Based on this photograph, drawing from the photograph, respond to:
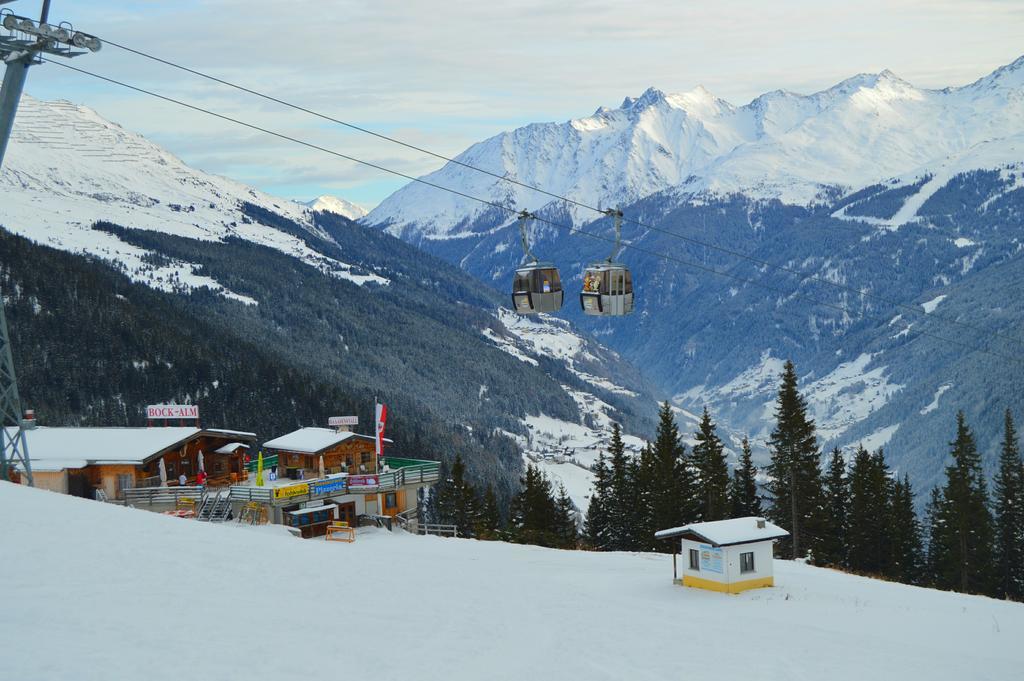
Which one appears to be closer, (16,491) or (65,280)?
(16,491)

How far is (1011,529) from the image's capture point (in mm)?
84562

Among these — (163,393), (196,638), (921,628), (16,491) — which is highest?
(163,393)

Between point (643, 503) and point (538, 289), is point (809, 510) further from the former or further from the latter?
point (538, 289)

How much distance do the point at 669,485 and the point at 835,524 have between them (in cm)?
1434

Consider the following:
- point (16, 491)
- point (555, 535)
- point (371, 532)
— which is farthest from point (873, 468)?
point (16, 491)

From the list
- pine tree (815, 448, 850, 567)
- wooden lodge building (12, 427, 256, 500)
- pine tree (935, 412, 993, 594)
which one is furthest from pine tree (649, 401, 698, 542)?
wooden lodge building (12, 427, 256, 500)

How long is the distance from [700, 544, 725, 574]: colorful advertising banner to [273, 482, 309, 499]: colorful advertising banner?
23459mm

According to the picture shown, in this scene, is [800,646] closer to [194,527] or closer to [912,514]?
[194,527]

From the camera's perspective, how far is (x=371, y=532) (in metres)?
56.0

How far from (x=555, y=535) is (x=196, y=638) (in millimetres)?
62170

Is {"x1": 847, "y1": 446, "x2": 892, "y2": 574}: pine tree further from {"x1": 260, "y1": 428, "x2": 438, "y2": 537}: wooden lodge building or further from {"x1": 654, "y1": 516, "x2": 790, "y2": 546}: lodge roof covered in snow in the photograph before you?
{"x1": 654, "y1": 516, "x2": 790, "y2": 546}: lodge roof covered in snow

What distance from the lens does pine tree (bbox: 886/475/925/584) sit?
78.9m

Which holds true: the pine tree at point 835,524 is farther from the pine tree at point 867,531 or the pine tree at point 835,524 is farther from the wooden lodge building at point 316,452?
the wooden lodge building at point 316,452

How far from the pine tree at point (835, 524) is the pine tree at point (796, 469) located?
1.08 meters
